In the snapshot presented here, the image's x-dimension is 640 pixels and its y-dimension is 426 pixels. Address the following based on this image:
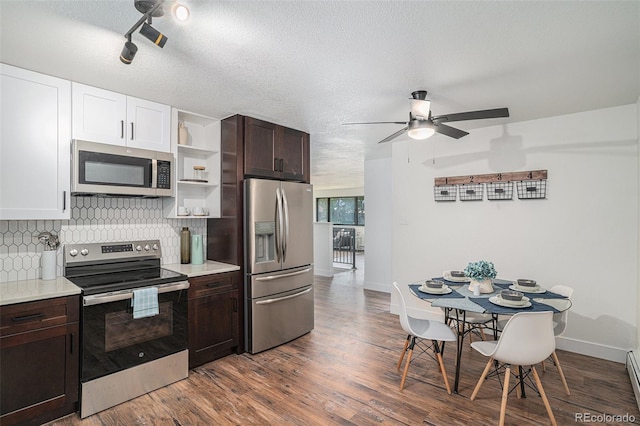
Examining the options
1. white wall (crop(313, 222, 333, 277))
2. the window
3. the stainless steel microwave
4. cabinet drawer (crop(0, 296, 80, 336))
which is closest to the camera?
cabinet drawer (crop(0, 296, 80, 336))

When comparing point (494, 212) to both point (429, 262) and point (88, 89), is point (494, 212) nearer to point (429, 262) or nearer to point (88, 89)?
point (429, 262)

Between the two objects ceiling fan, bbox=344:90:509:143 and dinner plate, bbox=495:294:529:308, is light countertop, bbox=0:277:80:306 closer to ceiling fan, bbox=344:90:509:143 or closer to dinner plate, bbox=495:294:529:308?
ceiling fan, bbox=344:90:509:143

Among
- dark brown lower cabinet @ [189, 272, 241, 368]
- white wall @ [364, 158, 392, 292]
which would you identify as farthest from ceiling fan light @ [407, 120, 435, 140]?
white wall @ [364, 158, 392, 292]

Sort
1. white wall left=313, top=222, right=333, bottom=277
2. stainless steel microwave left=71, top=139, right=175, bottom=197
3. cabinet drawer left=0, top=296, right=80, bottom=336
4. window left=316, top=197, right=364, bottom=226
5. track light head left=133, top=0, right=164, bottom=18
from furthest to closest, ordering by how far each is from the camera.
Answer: window left=316, top=197, right=364, bottom=226 → white wall left=313, top=222, right=333, bottom=277 → stainless steel microwave left=71, top=139, right=175, bottom=197 → cabinet drawer left=0, top=296, right=80, bottom=336 → track light head left=133, top=0, right=164, bottom=18

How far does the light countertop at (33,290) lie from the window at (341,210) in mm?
10141

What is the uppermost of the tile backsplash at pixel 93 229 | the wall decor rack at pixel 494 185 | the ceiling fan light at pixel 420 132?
the ceiling fan light at pixel 420 132

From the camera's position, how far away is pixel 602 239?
10.7 ft

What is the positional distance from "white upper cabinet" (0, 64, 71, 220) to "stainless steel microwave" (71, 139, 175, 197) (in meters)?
0.10

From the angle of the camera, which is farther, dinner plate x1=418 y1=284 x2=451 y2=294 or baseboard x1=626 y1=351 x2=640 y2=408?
dinner plate x1=418 y1=284 x2=451 y2=294

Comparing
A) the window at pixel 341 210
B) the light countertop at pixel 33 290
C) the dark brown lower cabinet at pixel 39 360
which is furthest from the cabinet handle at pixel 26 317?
the window at pixel 341 210

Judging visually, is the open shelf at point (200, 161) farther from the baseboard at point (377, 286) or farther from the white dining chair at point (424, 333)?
the baseboard at point (377, 286)

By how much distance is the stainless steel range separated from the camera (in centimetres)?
234

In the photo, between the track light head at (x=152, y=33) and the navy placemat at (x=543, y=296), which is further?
the navy placemat at (x=543, y=296)

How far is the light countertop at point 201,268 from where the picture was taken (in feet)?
9.91
